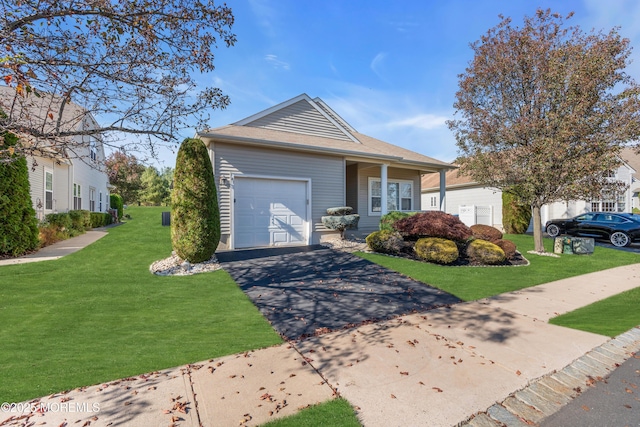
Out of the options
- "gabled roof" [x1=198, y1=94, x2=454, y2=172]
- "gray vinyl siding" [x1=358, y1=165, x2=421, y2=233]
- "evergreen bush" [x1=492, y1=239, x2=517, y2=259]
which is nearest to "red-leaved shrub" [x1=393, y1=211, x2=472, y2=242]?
"evergreen bush" [x1=492, y1=239, x2=517, y2=259]

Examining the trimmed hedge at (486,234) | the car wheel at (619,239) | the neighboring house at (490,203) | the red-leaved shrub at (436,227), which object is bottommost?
the car wheel at (619,239)

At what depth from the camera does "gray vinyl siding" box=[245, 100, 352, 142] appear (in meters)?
11.7

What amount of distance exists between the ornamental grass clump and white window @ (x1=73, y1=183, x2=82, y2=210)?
62.9ft

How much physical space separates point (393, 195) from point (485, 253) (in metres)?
6.66

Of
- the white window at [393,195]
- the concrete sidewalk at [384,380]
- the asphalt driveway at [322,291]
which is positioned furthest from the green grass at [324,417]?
the white window at [393,195]

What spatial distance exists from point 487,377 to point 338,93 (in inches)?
462

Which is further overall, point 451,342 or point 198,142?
point 198,142

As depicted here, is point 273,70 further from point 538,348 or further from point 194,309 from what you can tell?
point 538,348

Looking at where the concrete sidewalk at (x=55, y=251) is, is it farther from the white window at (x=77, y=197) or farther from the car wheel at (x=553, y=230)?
the car wheel at (x=553, y=230)

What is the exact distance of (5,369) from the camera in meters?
3.03

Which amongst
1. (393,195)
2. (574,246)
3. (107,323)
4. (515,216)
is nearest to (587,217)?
(515,216)

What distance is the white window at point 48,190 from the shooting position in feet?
42.9

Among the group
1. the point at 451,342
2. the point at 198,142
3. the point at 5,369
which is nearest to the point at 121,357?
the point at 5,369

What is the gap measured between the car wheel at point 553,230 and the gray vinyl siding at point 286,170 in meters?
12.1
